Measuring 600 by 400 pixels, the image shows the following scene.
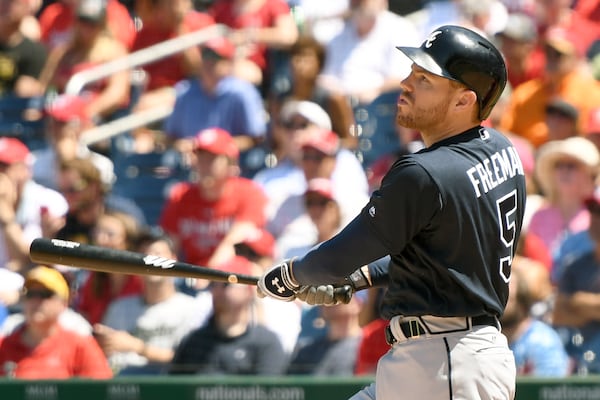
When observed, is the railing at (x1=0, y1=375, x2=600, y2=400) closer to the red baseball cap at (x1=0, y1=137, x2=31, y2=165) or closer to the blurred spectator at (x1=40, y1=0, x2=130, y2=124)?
the red baseball cap at (x1=0, y1=137, x2=31, y2=165)

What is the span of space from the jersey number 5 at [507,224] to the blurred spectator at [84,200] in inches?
145

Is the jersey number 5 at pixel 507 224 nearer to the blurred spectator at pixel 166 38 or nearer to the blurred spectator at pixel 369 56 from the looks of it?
the blurred spectator at pixel 369 56

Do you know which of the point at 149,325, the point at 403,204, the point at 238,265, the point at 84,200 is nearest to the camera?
the point at 403,204

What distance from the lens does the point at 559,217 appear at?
6.45 m

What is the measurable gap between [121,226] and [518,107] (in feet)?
8.02

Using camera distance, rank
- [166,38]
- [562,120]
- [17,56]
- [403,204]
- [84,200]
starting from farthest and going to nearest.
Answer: [17,56] → [166,38] → [84,200] → [562,120] → [403,204]

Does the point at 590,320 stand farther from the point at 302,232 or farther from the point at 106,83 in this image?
the point at 106,83

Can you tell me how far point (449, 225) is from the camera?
339cm

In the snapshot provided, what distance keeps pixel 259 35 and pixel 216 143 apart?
4.07ft

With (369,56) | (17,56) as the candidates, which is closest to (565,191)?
(369,56)

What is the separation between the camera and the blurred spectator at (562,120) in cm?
681

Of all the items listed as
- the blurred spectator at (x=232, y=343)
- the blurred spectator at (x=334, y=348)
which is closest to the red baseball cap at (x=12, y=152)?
the blurred spectator at (x=232, y=343)

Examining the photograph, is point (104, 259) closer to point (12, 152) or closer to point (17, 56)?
point (12, 152)

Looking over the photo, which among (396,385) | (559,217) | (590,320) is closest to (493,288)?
(396,385)
